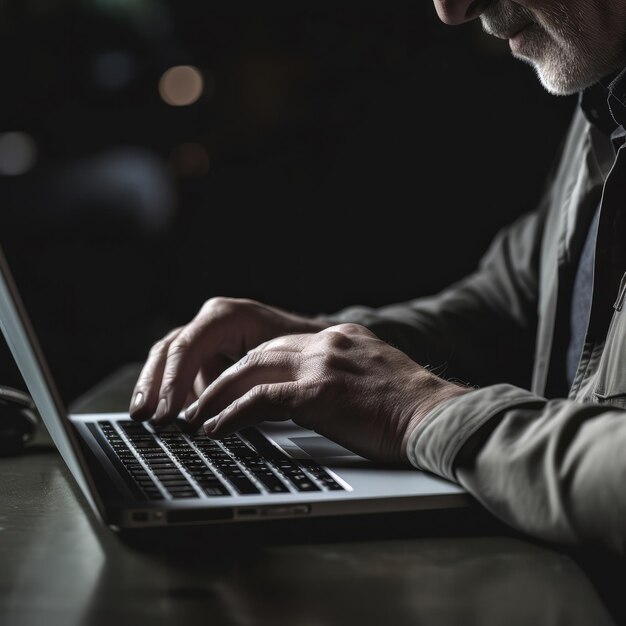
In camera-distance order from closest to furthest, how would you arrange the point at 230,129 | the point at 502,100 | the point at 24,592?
the point at 24,592 → the point at 502,100 → the point at 230,129

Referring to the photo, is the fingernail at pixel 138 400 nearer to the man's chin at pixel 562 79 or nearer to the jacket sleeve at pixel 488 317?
the jacket sleeve at pixel 488 317

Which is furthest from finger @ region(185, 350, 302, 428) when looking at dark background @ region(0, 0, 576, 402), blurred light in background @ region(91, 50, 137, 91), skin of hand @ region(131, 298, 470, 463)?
blurred light in background @ region(91, 50, 137, 91)

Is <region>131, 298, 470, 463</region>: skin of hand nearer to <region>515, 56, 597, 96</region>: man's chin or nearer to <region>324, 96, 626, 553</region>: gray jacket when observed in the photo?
<region>324, 96, 626, 553</region>: gray jacket

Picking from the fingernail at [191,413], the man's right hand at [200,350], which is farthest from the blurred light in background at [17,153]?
the fingernail at [191,413]

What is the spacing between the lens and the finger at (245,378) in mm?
786

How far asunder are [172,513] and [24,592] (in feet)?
0.34

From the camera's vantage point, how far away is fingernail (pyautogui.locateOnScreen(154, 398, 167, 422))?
86 centimetres

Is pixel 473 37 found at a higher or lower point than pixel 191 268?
higher

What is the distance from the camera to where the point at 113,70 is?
99.0 inches

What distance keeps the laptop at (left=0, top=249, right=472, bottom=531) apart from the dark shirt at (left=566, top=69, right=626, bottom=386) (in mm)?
509

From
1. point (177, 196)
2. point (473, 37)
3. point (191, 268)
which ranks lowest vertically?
point (191, 268)

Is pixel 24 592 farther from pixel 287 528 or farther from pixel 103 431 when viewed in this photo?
pixel 103 431

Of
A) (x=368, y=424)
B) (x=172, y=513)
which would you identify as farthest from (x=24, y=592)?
(x=368, y=424)

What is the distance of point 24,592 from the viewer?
490 millimetres
